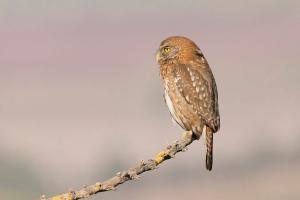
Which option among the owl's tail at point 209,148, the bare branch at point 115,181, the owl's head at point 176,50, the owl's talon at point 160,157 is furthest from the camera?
the owl's head at point 176,50

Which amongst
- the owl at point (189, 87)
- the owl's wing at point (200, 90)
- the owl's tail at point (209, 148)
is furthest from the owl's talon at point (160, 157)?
the owl's wing at point (200, 90)

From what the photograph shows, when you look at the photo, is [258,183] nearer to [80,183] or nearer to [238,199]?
[238,199]

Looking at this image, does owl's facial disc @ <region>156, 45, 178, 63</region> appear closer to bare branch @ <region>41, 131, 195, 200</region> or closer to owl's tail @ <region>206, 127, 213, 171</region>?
owl's tail @ <region>206, 127, 213, 171</region>

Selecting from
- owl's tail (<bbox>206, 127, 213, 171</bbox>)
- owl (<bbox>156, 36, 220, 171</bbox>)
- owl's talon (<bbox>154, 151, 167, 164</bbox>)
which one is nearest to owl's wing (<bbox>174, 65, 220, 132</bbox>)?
owl (<bbox>156, 36, 220, 171</bbox>)

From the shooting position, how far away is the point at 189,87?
17.8 m

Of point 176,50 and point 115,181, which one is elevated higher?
point 176,50

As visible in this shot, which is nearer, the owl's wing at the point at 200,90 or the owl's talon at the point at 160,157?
the owl's talon at the point at 160,157

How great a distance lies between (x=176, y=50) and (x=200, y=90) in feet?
2.70

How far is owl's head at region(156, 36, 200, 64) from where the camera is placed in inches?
696

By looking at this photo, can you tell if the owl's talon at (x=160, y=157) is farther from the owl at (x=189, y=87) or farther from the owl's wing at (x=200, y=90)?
the owl's wing at (x=200, y=90)

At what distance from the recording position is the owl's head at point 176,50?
696 inches

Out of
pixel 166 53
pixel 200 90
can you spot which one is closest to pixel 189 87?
pixel 200 90

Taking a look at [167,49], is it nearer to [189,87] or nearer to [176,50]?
[176,50]

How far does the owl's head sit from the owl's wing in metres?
0.16
